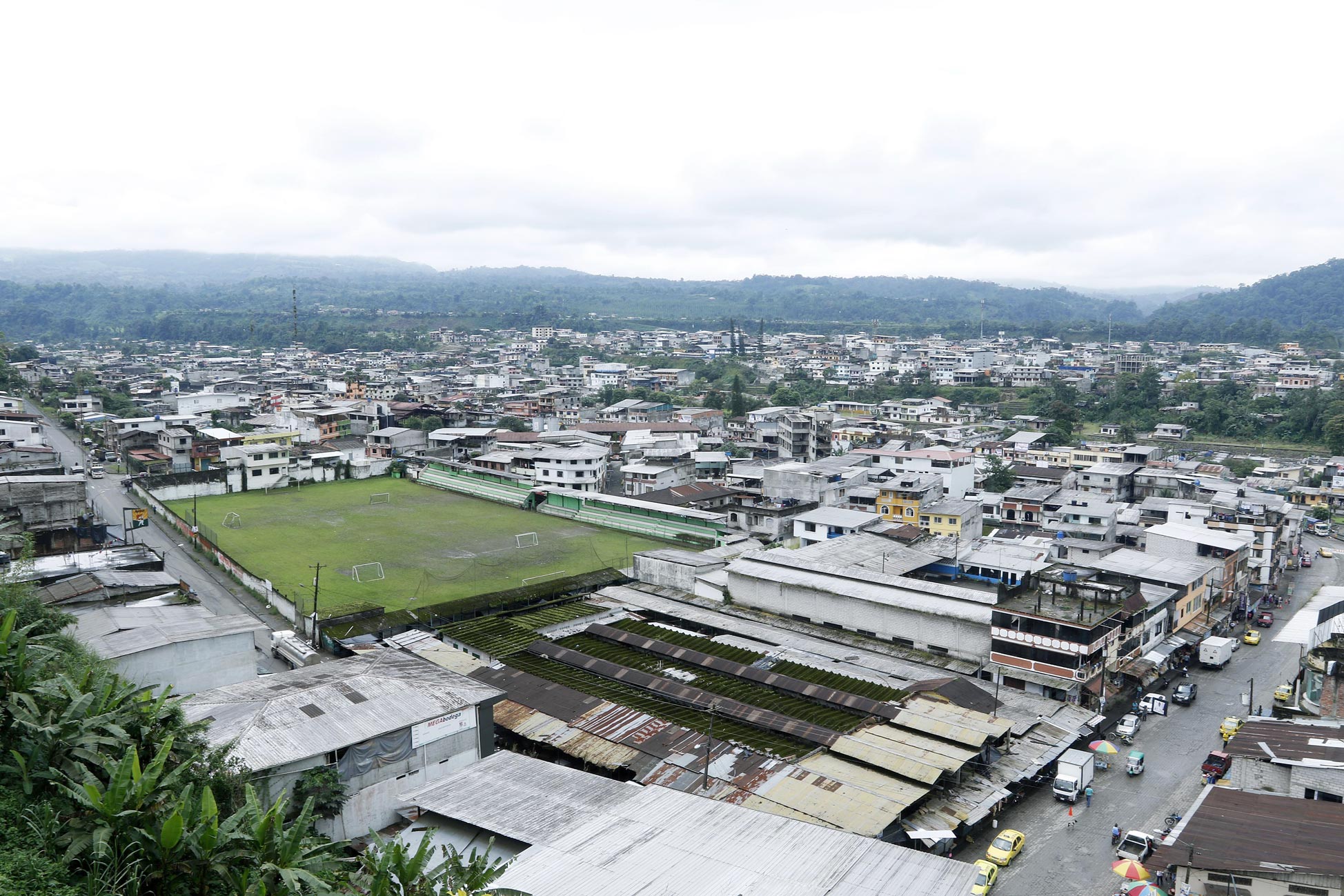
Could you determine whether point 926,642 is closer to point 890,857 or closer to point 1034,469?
point 890,857

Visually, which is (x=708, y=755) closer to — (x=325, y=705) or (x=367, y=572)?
(x=325, y=705)

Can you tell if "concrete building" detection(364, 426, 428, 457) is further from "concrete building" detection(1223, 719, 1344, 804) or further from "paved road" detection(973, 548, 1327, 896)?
"concrete building" detection(1223, 719, 1344, 804)

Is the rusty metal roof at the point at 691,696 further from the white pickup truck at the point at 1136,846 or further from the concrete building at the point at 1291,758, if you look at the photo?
the concrete building at the point at 1291,758

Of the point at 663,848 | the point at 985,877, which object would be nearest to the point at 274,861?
the point at 663,848

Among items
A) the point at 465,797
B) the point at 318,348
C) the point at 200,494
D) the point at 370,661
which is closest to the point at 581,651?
the point at 370,661

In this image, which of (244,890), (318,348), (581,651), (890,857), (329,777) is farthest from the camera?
(318,348)

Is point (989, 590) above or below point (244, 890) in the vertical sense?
below
